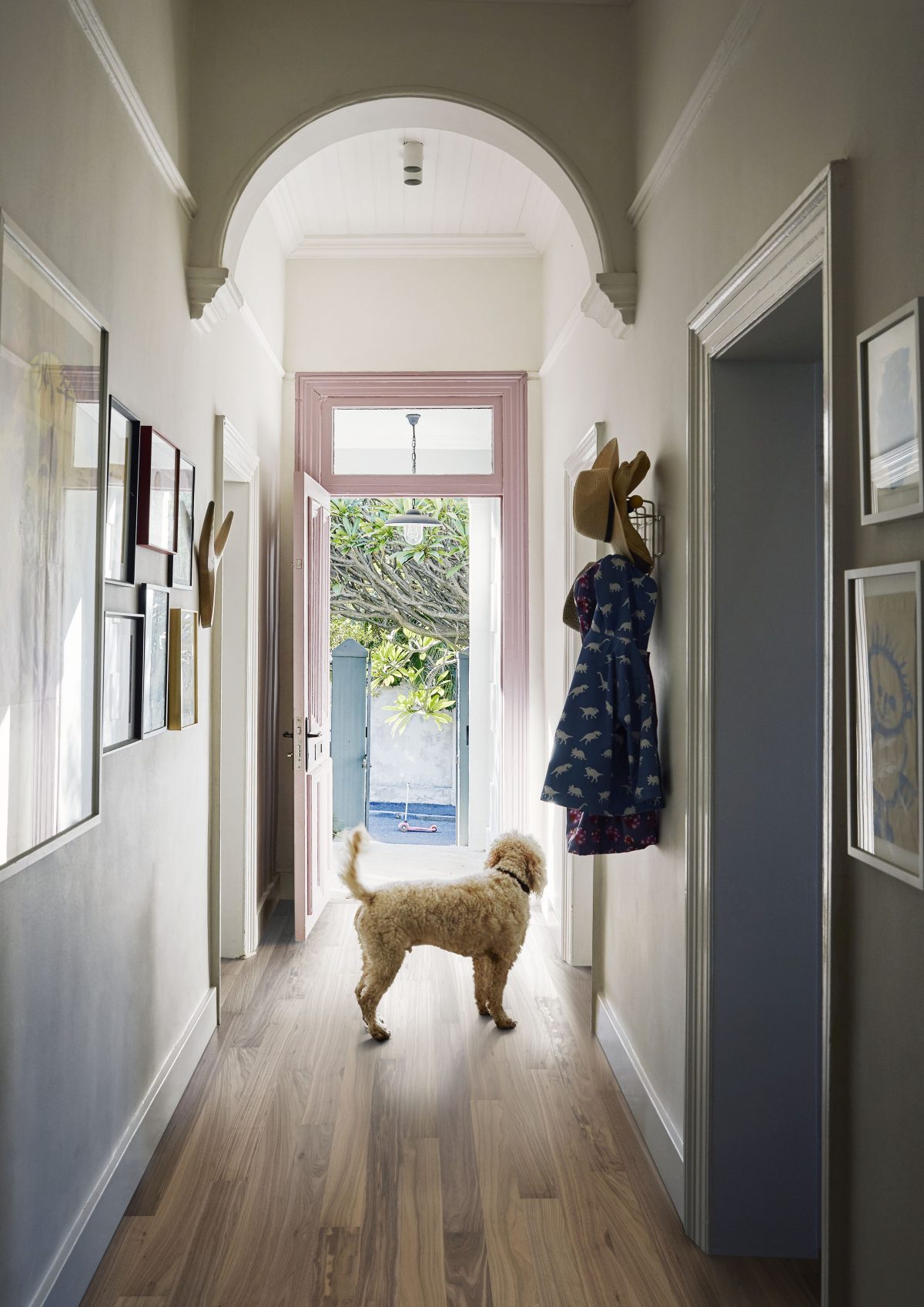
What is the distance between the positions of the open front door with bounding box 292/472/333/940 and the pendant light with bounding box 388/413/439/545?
0.51 meters

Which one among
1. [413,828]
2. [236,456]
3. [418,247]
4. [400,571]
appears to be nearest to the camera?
[236,456]

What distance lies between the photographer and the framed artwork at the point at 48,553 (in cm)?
156

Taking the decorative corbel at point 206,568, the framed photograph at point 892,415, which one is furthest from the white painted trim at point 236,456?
the framed photograph at point 892,415

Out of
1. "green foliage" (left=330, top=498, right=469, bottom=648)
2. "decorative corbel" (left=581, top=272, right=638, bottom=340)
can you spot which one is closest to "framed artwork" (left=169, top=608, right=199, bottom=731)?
"decorative corbel" (left=581, top=272, right=638, bottom=340)

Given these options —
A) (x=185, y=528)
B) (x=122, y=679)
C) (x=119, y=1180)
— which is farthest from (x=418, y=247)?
(x=119, y=1180)

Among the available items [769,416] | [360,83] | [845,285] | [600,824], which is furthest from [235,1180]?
[360,83]

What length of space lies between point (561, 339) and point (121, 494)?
2.55 metres

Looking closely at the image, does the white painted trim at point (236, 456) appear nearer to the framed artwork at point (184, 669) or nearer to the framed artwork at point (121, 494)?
the framed artwork at point (184, 669)

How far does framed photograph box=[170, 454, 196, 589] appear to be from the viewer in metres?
2.85

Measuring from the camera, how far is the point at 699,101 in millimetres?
2217

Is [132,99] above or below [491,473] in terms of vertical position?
above

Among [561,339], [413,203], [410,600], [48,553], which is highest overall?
[413,203]

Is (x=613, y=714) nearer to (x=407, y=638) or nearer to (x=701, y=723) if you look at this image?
(x=701, y=723)

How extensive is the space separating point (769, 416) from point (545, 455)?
9.15 ft
